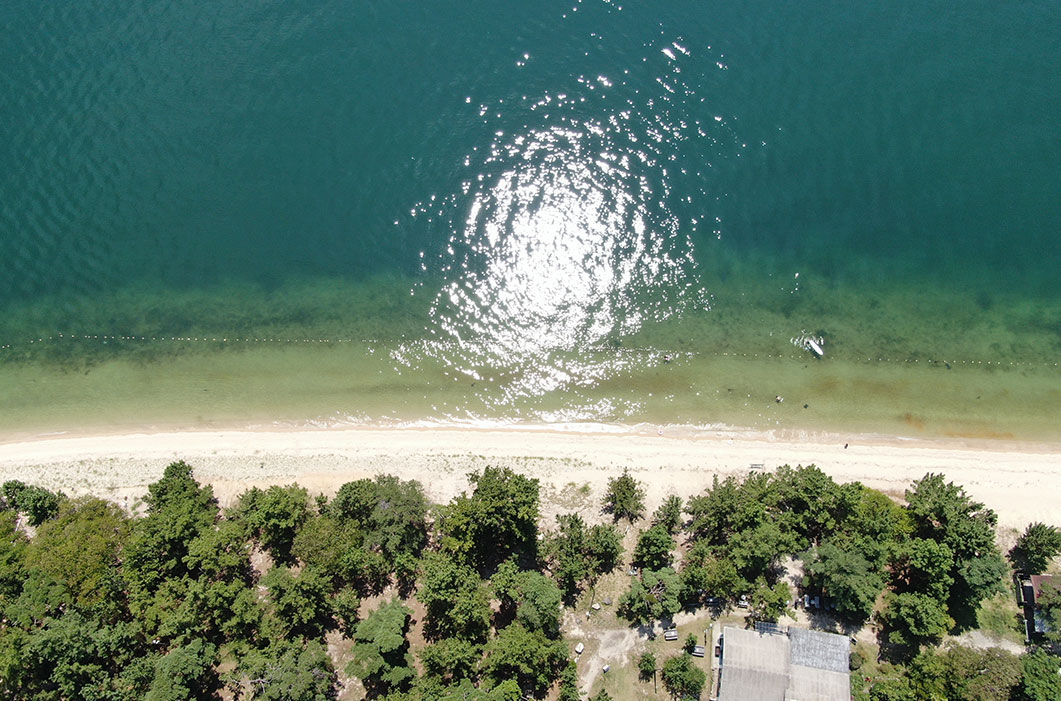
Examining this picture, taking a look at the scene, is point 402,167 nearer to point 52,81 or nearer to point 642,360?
point 642,360

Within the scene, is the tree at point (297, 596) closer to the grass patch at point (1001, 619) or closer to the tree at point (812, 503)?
the tree at point (812, 503)

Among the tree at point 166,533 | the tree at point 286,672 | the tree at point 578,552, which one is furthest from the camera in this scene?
the tree at point 578,552

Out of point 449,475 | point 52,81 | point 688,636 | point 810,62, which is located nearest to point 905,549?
point 688,636

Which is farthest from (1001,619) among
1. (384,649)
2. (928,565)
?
(384,649)

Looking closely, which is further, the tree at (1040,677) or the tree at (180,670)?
the tree at (180,670)

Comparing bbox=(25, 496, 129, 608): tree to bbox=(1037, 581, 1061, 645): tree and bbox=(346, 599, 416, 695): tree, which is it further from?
bbox=(1037, 581, 1061, 645): tree

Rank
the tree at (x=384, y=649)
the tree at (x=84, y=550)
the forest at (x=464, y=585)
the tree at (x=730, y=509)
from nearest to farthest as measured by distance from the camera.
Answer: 1. the tree at (x=384, y=649)
2. the forest at (x=464, y=585)
3. the tree at (x=84, y=550)
4. the tree at (x=730, y=509)

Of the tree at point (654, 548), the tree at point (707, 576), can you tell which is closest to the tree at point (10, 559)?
the tree at point (654, 548)
